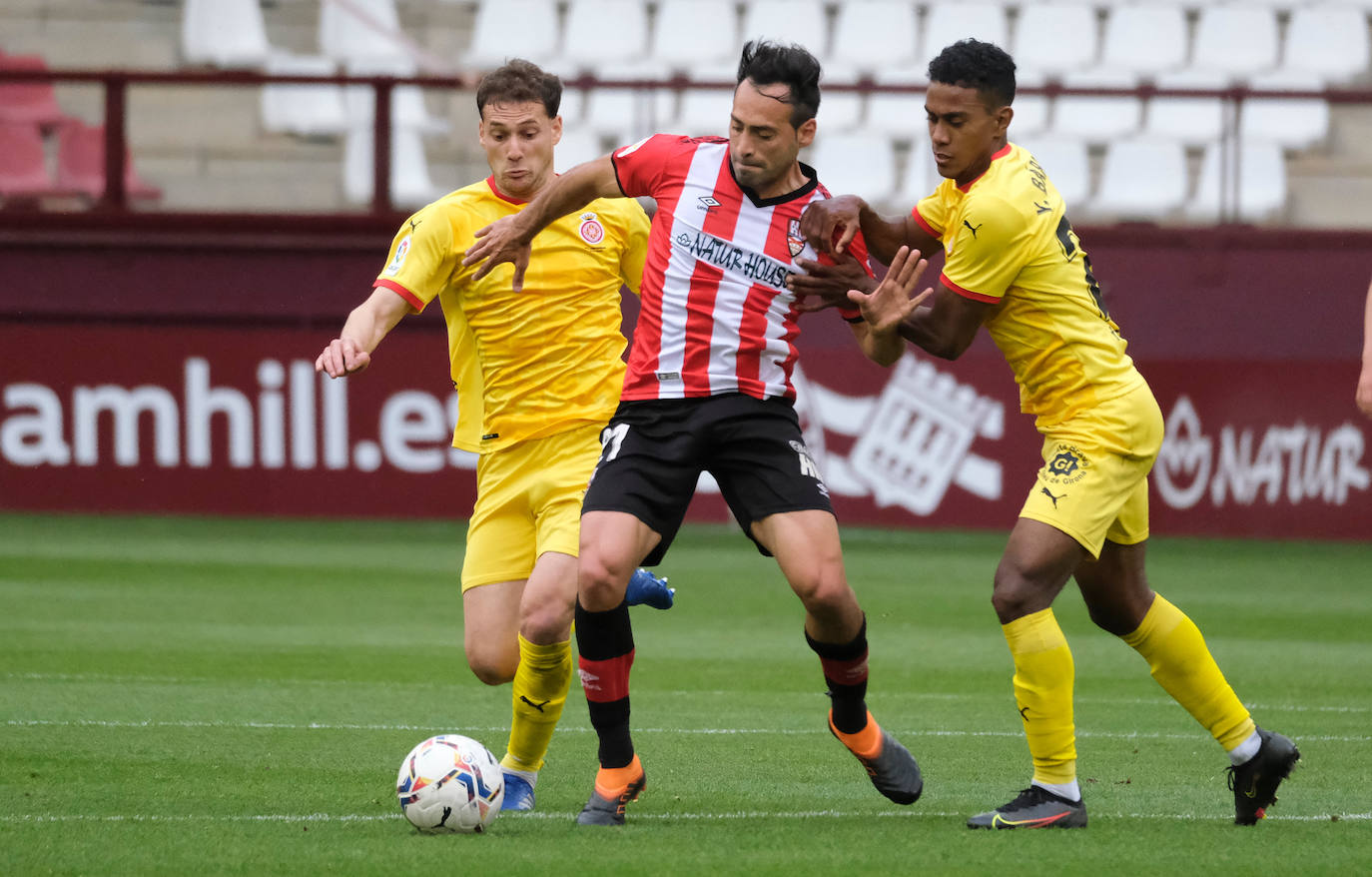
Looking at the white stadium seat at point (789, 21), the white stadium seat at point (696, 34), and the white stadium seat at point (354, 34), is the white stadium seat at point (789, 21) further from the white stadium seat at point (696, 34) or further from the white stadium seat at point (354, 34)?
the white stadium seat at point (354, 34)

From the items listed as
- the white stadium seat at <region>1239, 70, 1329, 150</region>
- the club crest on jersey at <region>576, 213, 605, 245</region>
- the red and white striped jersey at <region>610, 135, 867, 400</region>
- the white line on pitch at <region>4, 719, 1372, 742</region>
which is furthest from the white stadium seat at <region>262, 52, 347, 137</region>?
the red and white striped jersey at <region>610, 135, 867, 400</region>

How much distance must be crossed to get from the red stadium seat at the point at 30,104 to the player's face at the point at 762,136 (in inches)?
409

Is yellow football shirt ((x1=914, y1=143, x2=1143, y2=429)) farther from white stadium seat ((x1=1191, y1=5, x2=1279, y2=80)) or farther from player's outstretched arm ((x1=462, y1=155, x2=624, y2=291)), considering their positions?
white stadium seat ((x1=1191, y1=5, x2=1279, y2=80))

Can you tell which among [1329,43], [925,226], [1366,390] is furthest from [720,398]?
[1329,43]

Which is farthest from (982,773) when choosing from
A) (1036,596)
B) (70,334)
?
(70,334)

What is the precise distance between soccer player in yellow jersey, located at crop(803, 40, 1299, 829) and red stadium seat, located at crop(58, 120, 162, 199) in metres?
9.96

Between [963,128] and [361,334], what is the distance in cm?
177

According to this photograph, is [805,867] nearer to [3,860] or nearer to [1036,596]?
[1036,596]

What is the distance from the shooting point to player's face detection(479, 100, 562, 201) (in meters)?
5.41

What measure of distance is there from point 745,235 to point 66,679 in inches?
155

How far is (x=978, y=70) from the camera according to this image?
473 cm

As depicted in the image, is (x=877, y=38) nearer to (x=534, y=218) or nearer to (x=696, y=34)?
(x=696, y=34)

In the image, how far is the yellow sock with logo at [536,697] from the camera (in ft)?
16.4

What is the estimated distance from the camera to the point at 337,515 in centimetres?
1305
